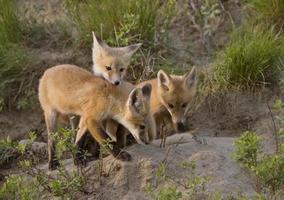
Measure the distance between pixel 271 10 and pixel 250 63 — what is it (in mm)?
1106

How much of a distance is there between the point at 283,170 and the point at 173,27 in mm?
3897

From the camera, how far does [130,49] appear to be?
8672 millimetres

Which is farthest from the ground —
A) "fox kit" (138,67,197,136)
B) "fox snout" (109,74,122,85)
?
"fox snout" (109,74,122,85)

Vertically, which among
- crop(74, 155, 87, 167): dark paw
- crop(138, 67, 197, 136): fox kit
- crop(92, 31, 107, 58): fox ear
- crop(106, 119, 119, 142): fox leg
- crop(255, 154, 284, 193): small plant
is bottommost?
crop(255, 154, 284, 193): small plant

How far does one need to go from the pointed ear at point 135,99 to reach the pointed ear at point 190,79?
1016 mm

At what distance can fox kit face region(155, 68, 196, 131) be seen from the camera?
315 inches

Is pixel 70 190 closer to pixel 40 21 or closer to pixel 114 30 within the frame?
pixel 114 30

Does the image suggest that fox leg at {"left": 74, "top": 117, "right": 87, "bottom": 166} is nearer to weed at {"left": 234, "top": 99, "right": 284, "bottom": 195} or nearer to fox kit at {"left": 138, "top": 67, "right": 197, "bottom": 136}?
fox kit at {"left": 138, "top": 67, "right": 197, "bottom": 136}

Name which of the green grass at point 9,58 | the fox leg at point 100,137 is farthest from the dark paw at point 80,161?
the green grass at point 9,58

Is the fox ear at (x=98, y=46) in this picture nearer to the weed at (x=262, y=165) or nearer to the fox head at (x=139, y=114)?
the fox head at (x=139, y=114)

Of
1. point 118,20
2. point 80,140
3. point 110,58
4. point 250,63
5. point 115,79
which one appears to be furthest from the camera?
point 118,20

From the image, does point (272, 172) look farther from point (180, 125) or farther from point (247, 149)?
point (180, 125)

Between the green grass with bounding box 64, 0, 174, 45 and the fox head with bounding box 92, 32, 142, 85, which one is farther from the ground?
the green grass with bounding box 64, 0, 174, 45

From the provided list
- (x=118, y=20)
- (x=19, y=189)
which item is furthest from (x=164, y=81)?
(x=19, y=189)
